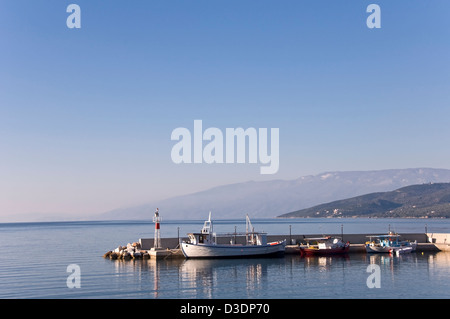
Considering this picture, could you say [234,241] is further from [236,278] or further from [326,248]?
[236,278]

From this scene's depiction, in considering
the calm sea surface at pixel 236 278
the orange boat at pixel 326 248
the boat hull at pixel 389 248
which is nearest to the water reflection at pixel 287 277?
the calm sea surface at pixel 236 278

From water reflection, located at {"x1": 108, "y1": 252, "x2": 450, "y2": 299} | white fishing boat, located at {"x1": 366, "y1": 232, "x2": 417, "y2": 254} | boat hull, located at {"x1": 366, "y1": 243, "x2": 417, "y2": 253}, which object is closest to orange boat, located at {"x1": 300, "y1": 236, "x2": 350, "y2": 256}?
water reflection, located at {"x1": 108, "y1": 252, "x2": 450, "y2": 299}

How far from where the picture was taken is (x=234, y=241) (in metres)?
70.0

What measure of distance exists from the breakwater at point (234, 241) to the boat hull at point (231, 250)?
1527 millimetres

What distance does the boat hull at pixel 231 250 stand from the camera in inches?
2534

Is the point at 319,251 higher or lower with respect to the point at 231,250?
lower

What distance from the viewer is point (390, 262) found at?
6006cm

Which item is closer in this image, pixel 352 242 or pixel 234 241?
pixel 234 241

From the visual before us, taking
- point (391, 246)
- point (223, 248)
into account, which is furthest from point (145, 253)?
point (391, 246)

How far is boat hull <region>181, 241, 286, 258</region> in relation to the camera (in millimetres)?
64375

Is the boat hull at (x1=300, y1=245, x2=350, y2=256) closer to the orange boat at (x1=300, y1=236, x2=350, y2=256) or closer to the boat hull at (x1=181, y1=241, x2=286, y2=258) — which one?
the orange boat at (x1=300, y1=236, x2=350, y2=256)

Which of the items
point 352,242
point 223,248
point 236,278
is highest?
point 223,248

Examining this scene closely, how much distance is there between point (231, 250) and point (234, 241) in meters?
4.31
